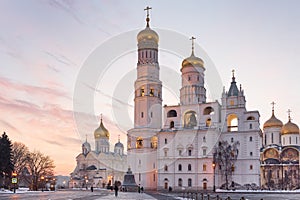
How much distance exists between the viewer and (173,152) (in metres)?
77.8

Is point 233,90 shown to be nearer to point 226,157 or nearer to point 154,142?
point 226,157

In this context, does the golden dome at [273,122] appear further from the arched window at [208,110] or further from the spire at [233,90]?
the arched window at [208,110]

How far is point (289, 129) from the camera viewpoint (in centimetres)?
9575

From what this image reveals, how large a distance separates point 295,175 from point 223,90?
25.8 meters

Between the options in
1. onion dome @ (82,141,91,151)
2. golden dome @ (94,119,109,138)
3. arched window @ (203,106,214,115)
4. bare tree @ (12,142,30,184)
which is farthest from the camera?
onion dome @ (82,141,91,151)

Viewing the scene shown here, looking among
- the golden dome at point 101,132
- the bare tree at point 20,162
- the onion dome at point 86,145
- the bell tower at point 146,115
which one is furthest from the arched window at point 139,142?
the onion dome at point 86,145

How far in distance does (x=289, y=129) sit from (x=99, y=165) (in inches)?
2348

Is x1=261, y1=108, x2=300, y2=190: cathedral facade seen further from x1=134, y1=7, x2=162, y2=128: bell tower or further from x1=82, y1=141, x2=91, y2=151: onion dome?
x1=82, y1=141, x2=91, y2=151: onion dome

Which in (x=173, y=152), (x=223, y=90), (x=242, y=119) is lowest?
(x=173, y=152)

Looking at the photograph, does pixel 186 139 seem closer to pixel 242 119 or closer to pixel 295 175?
pixel 242 119

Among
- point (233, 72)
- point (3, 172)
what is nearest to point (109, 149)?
point (233, 72)

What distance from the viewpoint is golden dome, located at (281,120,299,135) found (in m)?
95.4

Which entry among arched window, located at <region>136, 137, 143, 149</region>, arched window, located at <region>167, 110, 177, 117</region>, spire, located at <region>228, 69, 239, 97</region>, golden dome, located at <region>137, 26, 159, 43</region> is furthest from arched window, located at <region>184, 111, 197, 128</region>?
golden dome, located at <region>137, 26, 159, 43</region>

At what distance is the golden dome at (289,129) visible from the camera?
95.4 metres
